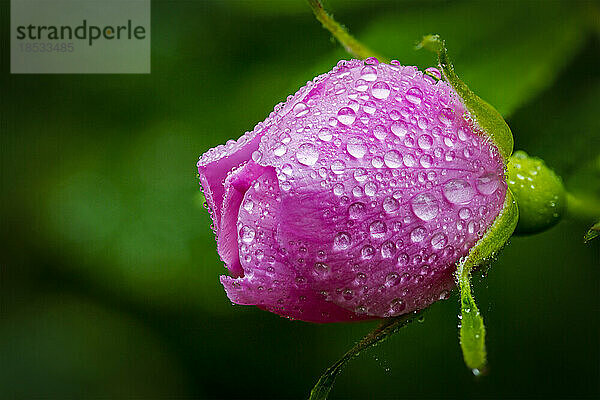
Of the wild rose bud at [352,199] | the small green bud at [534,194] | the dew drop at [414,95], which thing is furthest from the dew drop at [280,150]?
the small green bud at [534,194]

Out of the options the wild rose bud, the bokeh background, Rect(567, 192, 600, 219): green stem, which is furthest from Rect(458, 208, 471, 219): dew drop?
the bokeh background

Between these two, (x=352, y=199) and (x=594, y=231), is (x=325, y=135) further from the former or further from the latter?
(x=594, y=231)

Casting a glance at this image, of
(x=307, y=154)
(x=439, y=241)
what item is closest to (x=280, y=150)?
(x=307, y=154)

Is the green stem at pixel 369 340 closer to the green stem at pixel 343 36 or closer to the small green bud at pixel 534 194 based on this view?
the small green bud at pixel 534 194

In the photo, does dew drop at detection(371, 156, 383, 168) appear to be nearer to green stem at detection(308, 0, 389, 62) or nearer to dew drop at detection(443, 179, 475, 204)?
dew drop at detection(443, 179, 475, 204)

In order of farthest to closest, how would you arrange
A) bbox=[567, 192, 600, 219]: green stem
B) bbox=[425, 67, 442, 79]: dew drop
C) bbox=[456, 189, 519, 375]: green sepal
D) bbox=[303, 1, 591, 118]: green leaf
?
bbox=[303, 1, 591, 118]: green leaf
bbox=[567, 192, 600, 219]: green stem
bbox=[425, 67, 442, 79]: dew drop
bbox=[456, 189, 519, 375]: green sepal

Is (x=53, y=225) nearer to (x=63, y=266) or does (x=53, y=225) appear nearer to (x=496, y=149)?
(x=63, y=266)
